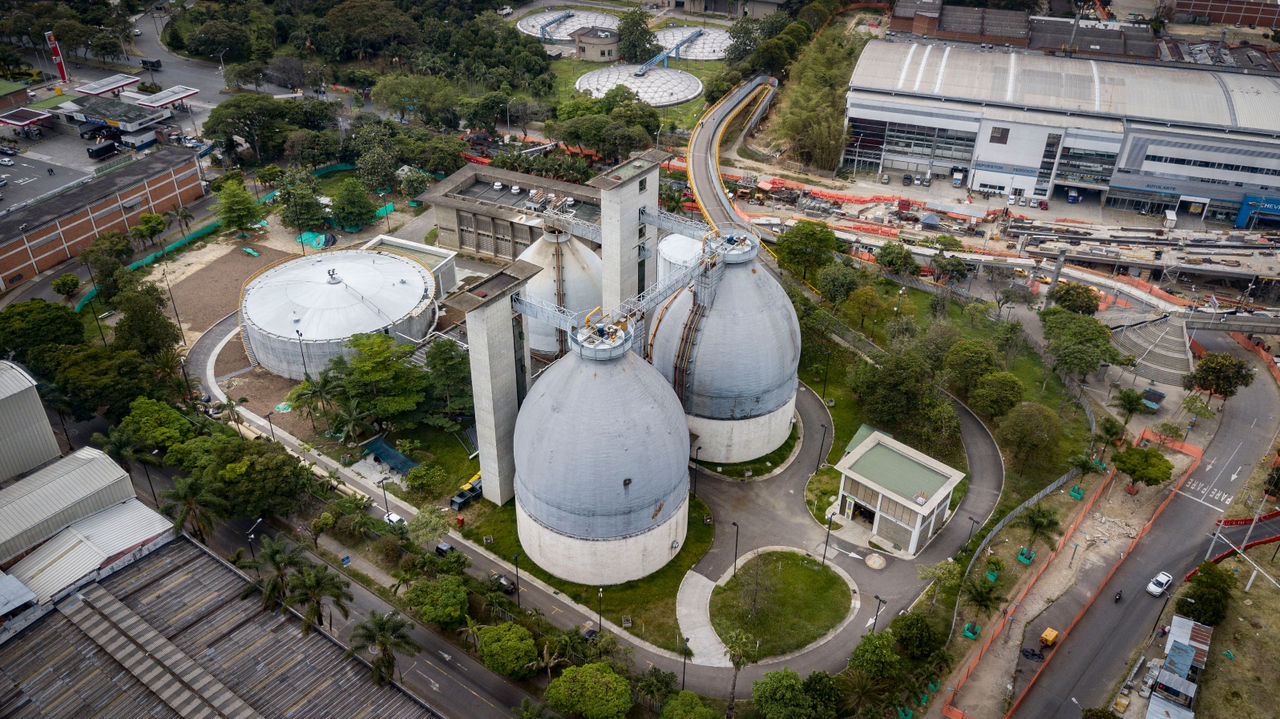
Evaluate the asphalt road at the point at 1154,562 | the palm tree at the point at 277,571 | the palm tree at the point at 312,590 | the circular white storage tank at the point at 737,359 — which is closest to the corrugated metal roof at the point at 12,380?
the palm tree at the point at 277,571

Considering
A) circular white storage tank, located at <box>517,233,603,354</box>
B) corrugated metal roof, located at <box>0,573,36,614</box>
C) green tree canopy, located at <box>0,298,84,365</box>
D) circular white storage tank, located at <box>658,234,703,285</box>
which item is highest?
circular white storage tank, located at <box>658,234,703,285</box>

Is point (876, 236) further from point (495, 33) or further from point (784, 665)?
point (495, 33)

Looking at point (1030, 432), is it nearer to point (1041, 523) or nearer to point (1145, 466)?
point (1145, 466)

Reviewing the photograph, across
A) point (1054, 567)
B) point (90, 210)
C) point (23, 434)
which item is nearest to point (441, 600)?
point (23, 434)

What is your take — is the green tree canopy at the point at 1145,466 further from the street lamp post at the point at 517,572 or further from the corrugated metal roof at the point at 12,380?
the corrugated metal roof at the point at 12,380

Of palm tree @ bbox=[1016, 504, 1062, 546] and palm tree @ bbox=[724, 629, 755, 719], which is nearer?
palm tree @ bbox=[724, 629, 755, 719]

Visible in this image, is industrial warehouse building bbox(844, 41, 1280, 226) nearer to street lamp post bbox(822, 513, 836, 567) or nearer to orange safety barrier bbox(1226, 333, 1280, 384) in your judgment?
orange safety barrier bbox(1226, 333, 1280, 384)

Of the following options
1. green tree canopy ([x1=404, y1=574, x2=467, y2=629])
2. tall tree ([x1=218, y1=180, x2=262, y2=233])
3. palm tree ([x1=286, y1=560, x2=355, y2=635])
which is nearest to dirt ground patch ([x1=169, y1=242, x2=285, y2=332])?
tall tree ([x1=218, y1=180, x2=262, y2=233])
